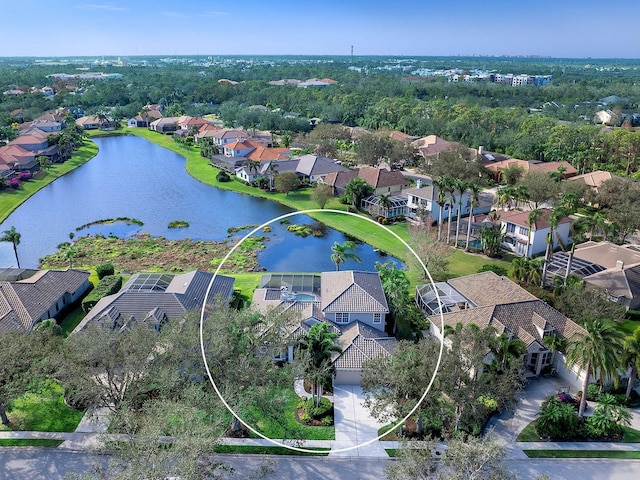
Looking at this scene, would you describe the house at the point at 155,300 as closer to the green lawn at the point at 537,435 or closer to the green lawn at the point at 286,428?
the green lawn at the point at 286,428

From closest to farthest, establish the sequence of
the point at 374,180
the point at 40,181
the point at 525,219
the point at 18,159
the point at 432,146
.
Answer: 1. the point at 525,219
2. the point at 374,180
3. the point at 40,181
4. the point at 18,159
5. the point at 432,146

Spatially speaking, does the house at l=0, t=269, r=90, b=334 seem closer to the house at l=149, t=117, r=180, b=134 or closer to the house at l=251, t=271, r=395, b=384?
the house at l=251, t=271, r=395, b=384

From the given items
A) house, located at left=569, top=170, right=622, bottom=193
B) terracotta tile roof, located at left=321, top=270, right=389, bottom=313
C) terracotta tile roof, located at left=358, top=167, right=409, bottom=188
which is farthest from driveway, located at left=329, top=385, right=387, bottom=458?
house, located at left=569, top=170, right=622, bottom=193

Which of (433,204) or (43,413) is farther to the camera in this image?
(433,204)

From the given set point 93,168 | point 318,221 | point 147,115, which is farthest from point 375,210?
point 147,115

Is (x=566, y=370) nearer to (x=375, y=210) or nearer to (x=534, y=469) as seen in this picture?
(x=534, y=469)

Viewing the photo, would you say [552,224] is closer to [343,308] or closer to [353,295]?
[353,295]

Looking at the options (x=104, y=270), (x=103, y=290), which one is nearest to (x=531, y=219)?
(x=103, y=290)
